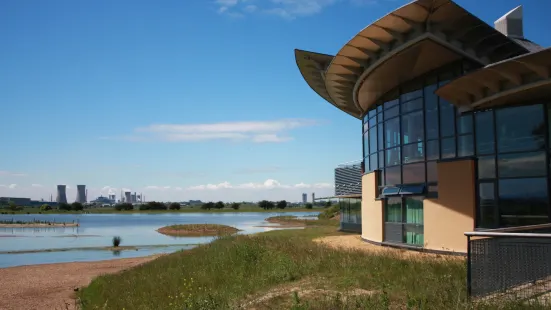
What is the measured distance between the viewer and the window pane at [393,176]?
20.6m

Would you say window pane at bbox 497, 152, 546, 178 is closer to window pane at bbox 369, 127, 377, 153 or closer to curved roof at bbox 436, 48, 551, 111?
curved roof at bbox 436, 48, 551, 111

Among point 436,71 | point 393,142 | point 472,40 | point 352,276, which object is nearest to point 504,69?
point 472,40

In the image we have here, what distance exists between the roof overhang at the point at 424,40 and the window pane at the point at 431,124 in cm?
187

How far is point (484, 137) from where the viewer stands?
55.3 ft

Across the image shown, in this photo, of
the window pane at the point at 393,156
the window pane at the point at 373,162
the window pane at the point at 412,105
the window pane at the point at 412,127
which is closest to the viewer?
the window pane at the point at 412,127

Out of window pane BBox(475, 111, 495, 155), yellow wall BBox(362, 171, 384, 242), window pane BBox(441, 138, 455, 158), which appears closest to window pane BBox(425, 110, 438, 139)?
window pane BBox(441, 138, 455, 158)

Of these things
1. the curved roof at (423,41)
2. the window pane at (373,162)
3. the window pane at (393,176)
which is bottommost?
the window pane at (393,176)

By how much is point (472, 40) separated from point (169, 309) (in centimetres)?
1412

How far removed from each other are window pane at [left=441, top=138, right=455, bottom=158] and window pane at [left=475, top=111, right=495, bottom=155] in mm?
1013

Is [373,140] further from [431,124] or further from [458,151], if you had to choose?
[458,151]

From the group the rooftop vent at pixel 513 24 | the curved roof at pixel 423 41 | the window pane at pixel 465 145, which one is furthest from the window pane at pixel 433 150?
the rooftop vent at pixel 513 24

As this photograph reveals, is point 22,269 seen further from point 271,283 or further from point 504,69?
point 504,69

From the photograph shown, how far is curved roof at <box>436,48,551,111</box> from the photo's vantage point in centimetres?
1398

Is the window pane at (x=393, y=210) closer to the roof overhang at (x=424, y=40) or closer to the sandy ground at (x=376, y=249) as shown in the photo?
the sandy ground at (x=376, y=249)
